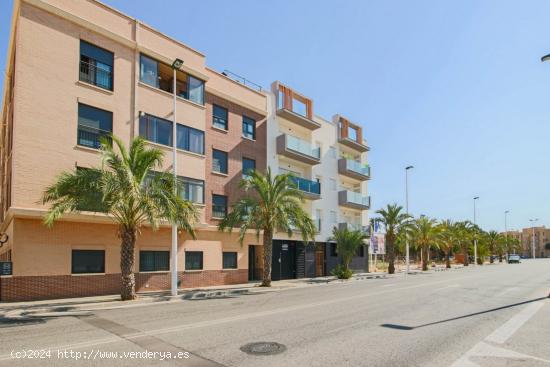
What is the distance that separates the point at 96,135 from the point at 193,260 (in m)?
9.41

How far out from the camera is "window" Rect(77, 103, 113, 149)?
780 inches

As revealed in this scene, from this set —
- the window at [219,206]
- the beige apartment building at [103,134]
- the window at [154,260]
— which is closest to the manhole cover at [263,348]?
the beige apartment building at [103,134]

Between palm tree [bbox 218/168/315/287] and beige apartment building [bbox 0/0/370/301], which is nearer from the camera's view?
beige apartment building [bbox 0/0/370/301]

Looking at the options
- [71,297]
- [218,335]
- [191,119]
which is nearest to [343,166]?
[191,119]

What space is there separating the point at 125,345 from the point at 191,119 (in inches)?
724

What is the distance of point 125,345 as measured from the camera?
847 centimetres

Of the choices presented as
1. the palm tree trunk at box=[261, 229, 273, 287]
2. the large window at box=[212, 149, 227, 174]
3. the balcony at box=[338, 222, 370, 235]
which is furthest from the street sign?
the balcony at box=[338, 222, 370, 235]

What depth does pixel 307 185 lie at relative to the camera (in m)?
33.9

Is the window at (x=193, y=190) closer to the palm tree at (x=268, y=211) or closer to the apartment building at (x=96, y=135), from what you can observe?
the apartment building at (x=96, y=135)

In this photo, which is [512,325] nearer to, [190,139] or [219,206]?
[219,206]

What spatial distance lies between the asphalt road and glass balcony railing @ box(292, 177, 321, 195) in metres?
18.3

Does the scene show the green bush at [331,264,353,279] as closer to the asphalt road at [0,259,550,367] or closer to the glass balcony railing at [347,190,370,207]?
the glass balcony railing at [347,190,370,207]

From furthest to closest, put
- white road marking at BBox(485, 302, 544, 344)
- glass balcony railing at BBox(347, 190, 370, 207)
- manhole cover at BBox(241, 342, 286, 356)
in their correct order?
1. glass balcony railing at BBox(347, 190, 370, 207)
2. white road marking at BBox(485, 302, 544, 344)
3. manhole cover at BBox(241, 342, 286, 356)

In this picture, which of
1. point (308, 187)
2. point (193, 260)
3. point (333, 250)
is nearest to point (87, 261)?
point (193, 260)
